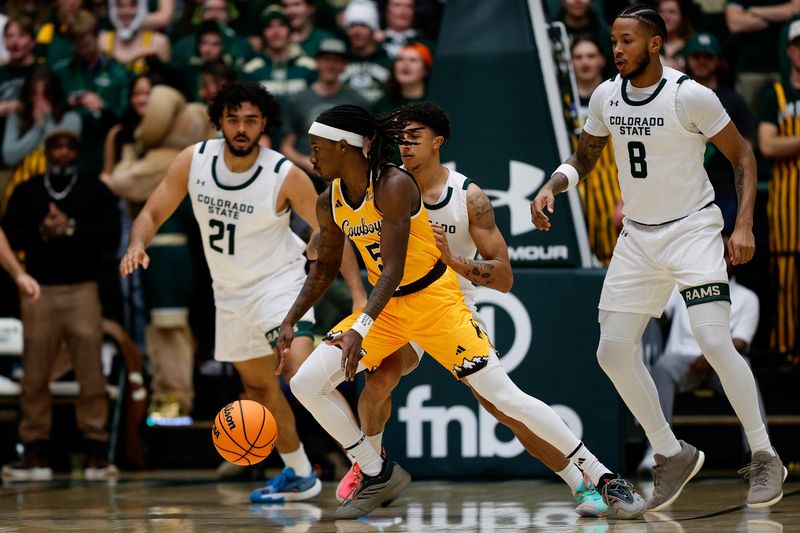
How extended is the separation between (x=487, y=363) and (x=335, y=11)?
7.02m

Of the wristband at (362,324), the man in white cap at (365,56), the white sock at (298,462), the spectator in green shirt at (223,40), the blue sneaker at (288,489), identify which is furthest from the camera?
the spectator in green shirt at (223,40)

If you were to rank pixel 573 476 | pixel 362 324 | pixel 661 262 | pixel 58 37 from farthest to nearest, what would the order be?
pixel 58 37, pixel 573 476, pixel 661 262, pixel 362 324

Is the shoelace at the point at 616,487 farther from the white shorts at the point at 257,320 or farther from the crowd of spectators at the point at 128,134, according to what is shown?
the crowd of spectators at the point at 128,134

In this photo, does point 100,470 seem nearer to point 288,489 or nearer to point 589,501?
point 288,489

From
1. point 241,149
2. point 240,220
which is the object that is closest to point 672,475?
point 240,220

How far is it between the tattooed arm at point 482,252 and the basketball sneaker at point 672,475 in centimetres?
119

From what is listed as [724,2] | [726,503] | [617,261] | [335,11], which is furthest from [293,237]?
[724,2]

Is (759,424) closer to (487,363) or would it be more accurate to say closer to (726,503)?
(726,503)

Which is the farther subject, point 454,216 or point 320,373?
point 454,216

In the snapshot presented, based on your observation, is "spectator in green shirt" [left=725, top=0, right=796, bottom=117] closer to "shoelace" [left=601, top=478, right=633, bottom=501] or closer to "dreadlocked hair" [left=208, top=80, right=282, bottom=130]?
"dreadlocked hair" [left=208, top=80, right=282, bottom=130]

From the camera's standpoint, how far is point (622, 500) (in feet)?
20.8

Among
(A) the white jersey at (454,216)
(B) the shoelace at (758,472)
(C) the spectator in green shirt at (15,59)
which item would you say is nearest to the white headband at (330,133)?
(A) the white jersey at (454,216)

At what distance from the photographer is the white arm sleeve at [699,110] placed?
637 centimetres

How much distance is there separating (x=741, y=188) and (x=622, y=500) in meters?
1.62
